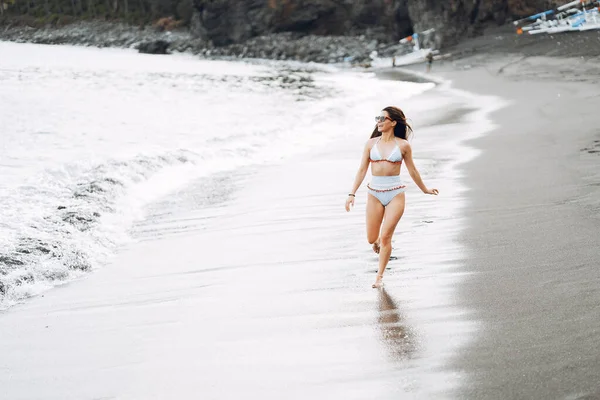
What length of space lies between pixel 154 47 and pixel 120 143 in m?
71.4

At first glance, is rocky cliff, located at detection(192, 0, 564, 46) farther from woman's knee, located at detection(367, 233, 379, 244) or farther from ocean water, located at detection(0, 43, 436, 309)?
woman's knee, located at detection(367, 233, 379, 244)

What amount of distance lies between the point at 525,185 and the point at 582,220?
2037 mm

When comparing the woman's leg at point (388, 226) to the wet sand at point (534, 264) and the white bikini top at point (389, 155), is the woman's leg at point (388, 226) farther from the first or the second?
the wet sand at point (534, 264)

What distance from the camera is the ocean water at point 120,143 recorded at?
7.66 metres

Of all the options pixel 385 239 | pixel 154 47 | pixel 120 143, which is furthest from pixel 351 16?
pixel 385 239

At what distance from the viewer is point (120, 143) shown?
61.3ft

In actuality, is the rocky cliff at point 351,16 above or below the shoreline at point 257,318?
above

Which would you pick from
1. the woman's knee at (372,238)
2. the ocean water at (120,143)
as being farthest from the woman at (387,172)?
the ocean water at (120,143)

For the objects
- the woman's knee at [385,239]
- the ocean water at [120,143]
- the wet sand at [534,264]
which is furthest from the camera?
the ocean water at [120,143]

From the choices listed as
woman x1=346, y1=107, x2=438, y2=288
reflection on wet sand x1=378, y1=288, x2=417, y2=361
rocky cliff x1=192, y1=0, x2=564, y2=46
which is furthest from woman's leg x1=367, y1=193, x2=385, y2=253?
rocky cliff x1=192, y1=0, x2=564, y2=46

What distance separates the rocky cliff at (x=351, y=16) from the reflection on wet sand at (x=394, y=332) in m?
51.1

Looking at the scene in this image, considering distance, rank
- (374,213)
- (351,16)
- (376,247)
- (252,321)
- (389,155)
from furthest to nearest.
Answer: (351,16) < (376,247) < (374,213) < (389,155) < (252,321)

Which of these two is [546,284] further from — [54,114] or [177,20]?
[177,20]

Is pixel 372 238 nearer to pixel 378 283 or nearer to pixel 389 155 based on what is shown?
pixel 378 283
